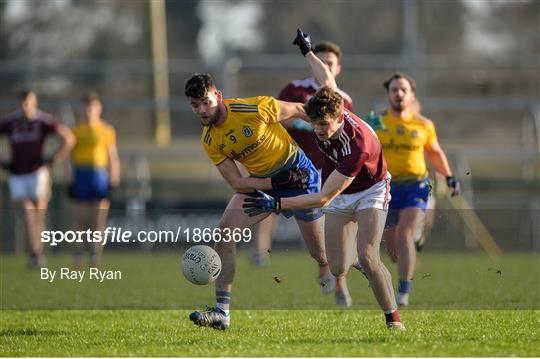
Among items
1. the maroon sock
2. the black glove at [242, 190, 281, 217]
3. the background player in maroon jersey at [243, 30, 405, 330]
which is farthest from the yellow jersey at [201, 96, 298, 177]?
the maroon sock

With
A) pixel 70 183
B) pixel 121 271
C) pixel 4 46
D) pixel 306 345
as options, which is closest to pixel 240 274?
pixel 121 271

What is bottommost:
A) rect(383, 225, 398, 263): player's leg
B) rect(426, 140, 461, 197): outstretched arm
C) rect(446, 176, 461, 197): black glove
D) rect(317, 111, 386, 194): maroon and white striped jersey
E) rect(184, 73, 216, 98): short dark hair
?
rect(383, 225, 398, 263): player's leg

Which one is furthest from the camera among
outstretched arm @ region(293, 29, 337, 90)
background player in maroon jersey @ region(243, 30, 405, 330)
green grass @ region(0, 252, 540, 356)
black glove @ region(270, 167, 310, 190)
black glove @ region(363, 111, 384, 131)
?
black glove @ region(363, 111, 384, 131)

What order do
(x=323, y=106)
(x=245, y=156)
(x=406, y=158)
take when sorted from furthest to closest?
(x=406, y=158) < (x=245, y=156) < (x=323, y=106)

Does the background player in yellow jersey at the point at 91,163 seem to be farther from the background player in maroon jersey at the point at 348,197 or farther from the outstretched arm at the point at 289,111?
the background player in maroon jersey at the point at 348,197

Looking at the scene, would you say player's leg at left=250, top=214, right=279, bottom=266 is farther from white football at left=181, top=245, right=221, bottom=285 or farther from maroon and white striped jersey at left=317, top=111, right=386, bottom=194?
maroon and white striped jersey at left=317, top=111, right=386, bottom=194

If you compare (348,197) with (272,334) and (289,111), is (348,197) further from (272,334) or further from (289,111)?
(272,334)

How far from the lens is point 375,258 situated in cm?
867

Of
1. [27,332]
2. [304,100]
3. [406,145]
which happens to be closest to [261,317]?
[27,332]

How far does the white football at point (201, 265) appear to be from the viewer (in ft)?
29.6

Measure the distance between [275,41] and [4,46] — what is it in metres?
6.75

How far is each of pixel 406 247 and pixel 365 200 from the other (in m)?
2.04

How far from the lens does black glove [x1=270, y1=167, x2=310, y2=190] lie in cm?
946

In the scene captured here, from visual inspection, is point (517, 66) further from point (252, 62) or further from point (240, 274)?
point (240, 274)
